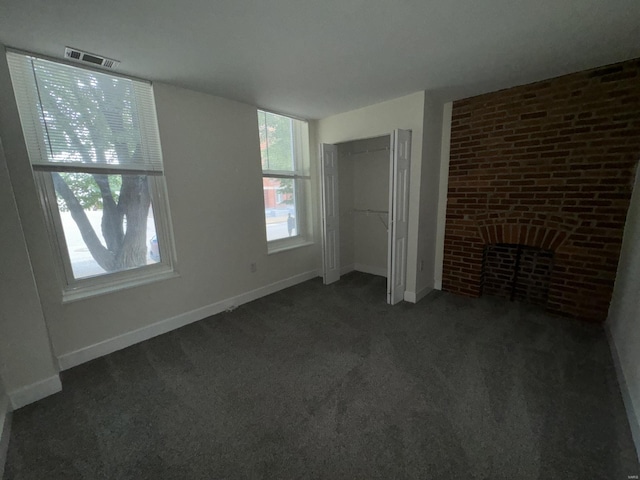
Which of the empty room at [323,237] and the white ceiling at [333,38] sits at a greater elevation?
the white ceiling at [333,38]

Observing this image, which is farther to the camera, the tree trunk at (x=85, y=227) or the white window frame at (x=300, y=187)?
the white window frame at (x=300, y=187)

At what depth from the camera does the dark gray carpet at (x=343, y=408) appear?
4.10 feet

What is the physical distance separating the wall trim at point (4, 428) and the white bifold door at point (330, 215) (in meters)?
2.92

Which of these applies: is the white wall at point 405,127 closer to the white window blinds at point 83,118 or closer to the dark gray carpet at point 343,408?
the dark gray carpet at point 343,408

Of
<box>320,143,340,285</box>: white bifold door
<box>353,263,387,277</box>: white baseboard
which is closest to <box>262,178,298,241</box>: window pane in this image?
<box>320,143,340,285</box>: white bifold door

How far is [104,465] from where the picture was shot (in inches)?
50.1

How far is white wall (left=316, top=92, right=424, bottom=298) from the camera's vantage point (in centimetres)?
270

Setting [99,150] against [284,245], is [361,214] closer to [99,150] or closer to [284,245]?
[284,245]

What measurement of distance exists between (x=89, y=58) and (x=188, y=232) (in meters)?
1.48

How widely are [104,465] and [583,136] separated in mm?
4200

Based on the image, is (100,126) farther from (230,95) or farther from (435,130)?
(435,130)

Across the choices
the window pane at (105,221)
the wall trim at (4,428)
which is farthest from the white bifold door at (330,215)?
the wall trim at (4,428)

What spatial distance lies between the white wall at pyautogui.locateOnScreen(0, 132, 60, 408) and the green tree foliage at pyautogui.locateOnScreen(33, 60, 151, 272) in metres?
0.46

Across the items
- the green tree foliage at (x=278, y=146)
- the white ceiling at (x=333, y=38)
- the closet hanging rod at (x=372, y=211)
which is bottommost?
the closet hanging rod at (x=372, y=211)
